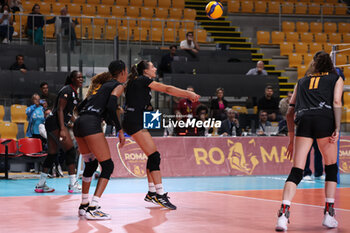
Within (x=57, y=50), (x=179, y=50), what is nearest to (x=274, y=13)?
(x=179, y=50)

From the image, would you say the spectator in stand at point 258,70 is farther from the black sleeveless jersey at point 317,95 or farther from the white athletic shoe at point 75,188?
the black sleeveless jersey at point 317,95

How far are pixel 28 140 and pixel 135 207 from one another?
19.3 feet

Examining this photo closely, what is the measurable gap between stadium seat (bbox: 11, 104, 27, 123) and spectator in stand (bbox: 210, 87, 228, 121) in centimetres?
501

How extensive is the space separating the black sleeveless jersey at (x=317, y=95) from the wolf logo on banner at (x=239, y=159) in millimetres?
7616

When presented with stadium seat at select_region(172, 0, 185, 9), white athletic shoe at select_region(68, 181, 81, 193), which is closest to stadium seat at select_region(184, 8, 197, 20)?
stadium seat at select_region(172, 0, 185, 9)

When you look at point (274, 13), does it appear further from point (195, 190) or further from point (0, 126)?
point (195, 190)

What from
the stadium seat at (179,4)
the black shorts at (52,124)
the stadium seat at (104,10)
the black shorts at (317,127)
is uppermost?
the stadium seat at (179,4)

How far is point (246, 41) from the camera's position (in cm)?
2414

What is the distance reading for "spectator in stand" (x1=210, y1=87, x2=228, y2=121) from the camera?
48.2 ft

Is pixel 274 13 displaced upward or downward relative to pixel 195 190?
Answer: upward

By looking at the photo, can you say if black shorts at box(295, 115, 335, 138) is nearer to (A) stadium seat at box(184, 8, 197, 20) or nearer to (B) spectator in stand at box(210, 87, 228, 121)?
(B) spectator in stand at box(210, 87, 228, 121)

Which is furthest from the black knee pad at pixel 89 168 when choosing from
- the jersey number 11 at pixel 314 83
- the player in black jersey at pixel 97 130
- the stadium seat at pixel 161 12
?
the stadium seat at pixel 161 12

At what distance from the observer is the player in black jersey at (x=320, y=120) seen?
629 centimetres

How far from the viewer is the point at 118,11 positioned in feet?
72.1
